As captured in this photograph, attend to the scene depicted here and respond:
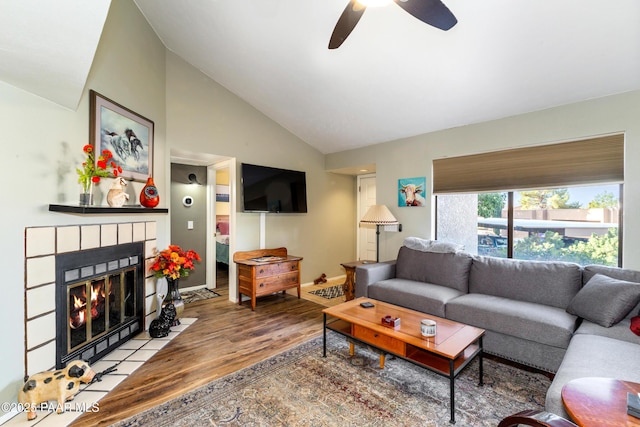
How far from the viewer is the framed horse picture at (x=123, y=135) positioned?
2.41m

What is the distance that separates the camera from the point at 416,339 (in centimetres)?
196

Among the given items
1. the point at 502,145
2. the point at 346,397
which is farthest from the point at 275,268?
the point at 502,145

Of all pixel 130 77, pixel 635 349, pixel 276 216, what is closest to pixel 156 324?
pixel 276 216

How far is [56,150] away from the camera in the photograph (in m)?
2.08

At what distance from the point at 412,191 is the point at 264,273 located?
7.70 ft

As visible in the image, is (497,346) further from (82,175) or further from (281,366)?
(82,175)

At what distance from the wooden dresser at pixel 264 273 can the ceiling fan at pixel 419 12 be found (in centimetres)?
291

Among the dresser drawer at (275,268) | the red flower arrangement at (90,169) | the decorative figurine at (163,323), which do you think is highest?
the red flower arrangement at (90,169)

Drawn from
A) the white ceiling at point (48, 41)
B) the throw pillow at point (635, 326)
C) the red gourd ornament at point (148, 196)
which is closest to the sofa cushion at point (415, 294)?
the throw pillow at point (635, 326)

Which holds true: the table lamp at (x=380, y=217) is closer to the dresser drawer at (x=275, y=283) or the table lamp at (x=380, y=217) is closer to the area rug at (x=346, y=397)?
the dresser drawer at (x=275, y=283)

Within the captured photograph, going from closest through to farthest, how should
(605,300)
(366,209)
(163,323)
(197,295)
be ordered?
(605,300)
(163,323)
(197,295)
(366,209)

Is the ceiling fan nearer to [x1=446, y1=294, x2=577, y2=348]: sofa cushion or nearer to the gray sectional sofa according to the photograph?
the gray sectional sofa

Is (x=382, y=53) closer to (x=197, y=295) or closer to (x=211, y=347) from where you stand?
(x=211, y=347)

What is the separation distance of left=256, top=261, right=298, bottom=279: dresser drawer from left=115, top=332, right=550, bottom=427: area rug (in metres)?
1.48
